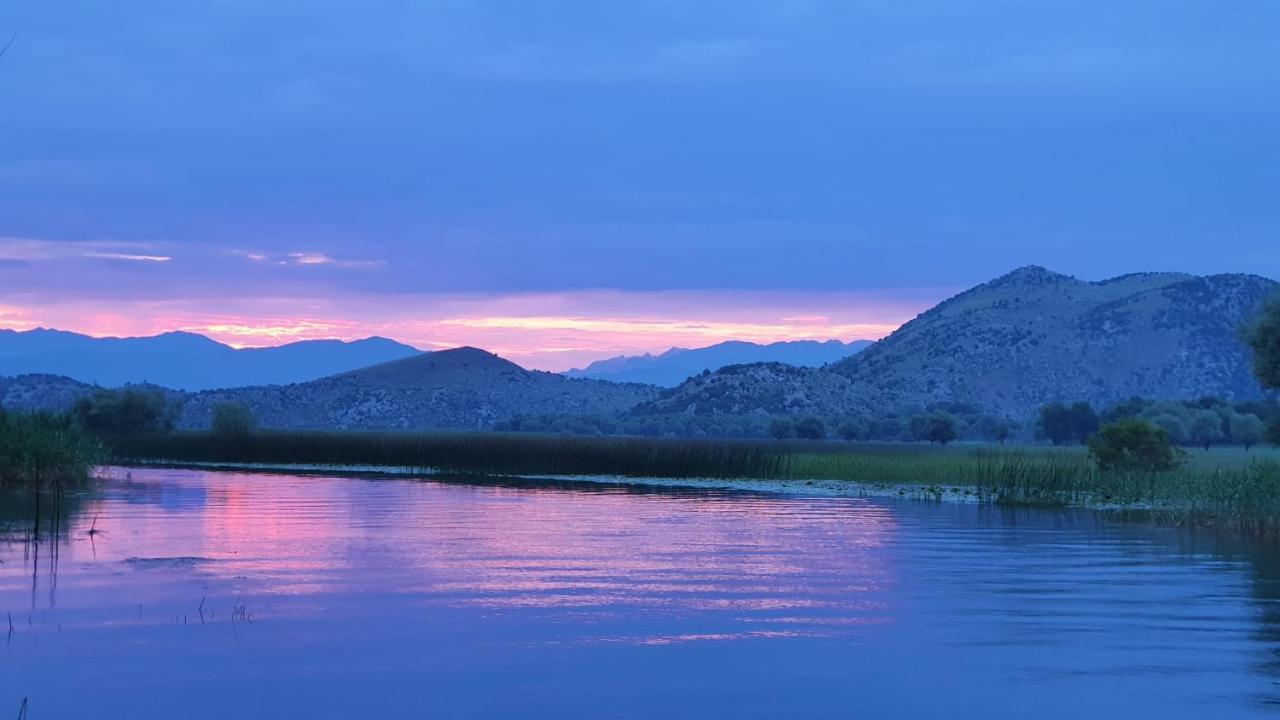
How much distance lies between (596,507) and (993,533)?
10914 millimetres

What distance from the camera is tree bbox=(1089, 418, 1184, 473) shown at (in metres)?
48.6

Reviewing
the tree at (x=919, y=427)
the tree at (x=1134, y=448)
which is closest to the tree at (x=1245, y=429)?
the tree at (x=919, y=427)

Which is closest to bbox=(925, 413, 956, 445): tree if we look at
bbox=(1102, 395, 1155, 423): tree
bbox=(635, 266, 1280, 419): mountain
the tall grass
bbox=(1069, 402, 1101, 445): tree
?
bbox=(1069, 402, 1101, 445): tree

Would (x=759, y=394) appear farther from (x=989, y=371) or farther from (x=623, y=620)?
(x=623, y=620)

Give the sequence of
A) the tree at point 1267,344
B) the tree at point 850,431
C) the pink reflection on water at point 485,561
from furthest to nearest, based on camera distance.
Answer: the tree at point 850,431 → the tree at point 1267,344 → the pink reflection on water at point 485,561

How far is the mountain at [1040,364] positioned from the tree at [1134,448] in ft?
299

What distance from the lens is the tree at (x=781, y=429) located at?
11725 cm

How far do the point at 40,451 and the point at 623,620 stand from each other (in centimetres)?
2413

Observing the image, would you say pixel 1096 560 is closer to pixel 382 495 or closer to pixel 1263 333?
pixel 1263 333

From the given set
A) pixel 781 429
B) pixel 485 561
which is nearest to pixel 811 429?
pixel 781 429

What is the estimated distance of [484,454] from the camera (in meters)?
59.9

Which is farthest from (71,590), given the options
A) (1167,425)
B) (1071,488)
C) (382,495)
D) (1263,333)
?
(1167,425)

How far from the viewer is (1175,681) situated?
15195mm

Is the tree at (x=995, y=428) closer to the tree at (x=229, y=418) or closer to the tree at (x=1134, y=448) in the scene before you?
the tree at (x=229, y=418)
